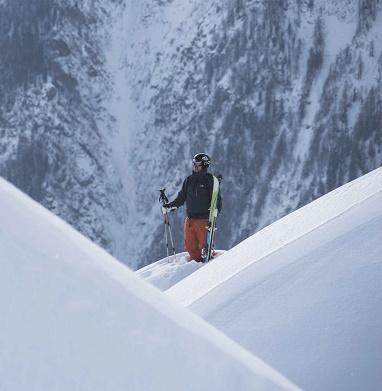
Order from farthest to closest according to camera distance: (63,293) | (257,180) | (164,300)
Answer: (257,180) < (164,300) < (63,293)

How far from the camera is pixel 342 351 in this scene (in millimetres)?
2500

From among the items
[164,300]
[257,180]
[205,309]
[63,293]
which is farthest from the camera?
[257,180]

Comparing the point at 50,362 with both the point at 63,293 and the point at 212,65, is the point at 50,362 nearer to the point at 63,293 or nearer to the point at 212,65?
the point at 63,293

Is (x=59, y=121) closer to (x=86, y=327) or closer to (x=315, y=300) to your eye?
(x=315, y=300)

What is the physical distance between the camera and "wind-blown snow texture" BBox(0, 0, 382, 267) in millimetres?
45250

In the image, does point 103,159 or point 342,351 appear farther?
point 103,159

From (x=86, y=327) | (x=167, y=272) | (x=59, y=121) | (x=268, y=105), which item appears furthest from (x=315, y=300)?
(x=59, y=121)

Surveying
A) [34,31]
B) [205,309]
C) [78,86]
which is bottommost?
[78,86]

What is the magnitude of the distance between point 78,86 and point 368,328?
52.1 m

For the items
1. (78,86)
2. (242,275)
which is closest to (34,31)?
(78,86)

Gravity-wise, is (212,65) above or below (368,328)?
below

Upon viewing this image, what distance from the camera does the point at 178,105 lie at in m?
51.8

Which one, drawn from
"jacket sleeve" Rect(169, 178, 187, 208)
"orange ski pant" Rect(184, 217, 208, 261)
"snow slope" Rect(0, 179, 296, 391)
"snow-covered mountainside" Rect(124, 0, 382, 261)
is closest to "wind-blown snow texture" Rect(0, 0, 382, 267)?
"snow-covered mountainside" Rect(124, 0, 382, 261)

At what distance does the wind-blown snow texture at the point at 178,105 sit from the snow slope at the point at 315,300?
136 ft
